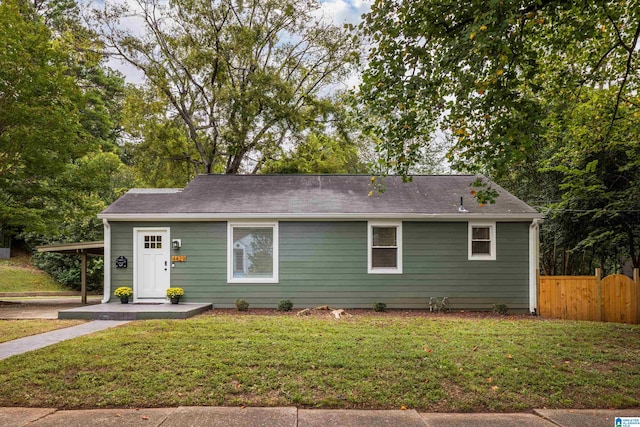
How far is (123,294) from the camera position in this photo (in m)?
9.58

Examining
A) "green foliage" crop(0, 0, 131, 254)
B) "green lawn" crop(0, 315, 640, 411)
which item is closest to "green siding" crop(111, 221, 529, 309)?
"green lawn" crop(0, 315, 640, 411)

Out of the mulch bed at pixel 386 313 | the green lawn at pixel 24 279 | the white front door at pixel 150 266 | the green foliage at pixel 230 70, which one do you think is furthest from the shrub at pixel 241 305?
the green lawn at pixel 24 279

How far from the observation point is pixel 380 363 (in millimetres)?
4867

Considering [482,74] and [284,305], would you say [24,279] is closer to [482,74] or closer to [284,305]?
[284,305]

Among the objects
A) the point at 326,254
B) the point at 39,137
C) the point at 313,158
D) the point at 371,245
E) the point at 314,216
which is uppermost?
the point at 313,158

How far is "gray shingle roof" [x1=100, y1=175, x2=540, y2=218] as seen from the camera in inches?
393

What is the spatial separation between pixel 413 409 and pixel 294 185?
857cm

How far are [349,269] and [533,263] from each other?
481 centimetres

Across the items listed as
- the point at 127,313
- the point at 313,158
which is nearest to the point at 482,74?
the point at 127,313

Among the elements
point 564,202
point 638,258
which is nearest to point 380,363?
point 564,202

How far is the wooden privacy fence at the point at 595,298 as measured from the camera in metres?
9.13

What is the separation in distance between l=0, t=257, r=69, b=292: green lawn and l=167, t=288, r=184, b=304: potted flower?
11623 mm

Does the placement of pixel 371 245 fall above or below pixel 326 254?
above

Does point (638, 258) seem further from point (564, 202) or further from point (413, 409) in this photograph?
point (413, 409)
